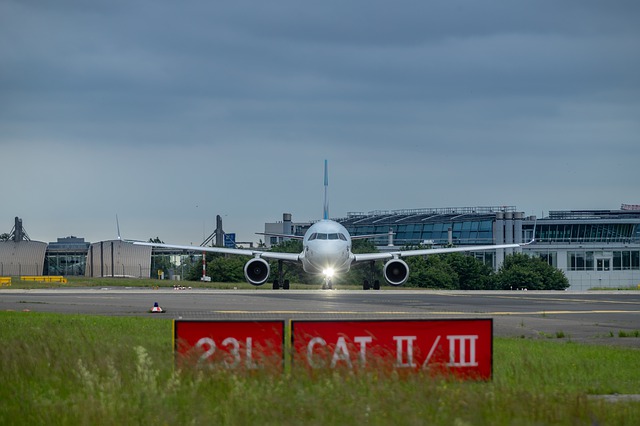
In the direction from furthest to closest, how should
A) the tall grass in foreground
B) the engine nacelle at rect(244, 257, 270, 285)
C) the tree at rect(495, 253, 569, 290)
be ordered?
the tree at rect(495, 253, 569, 290) → the engine nacelle at rect(244, 257, 270, 285) → the tall grass in foreground

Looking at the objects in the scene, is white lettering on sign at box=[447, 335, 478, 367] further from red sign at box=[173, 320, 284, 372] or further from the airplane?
the airplane

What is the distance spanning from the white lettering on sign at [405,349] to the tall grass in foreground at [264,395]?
67 centimetres

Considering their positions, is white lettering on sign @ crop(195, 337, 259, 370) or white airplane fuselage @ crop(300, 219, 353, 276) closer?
white lettering on sign @ crop(195, 337, 259, 370)

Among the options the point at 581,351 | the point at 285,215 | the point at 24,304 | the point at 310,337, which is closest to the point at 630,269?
the point at 285,215

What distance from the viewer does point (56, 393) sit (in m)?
12.0

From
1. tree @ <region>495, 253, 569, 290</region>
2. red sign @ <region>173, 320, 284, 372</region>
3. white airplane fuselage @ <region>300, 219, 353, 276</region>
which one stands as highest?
white airplane fuselage @ <region>300, 219, 353, 276</region>

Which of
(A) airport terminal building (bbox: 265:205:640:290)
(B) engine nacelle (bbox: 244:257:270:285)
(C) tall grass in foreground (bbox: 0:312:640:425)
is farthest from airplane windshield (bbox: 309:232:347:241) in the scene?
(A) airport terminal building (bbox: 265:205:640:290)

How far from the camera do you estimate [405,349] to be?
12695mm

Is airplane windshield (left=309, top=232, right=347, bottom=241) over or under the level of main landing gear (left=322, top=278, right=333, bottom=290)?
over

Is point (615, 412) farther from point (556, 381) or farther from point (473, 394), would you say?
point (556, 381)

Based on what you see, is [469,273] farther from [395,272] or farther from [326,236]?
[326,236]

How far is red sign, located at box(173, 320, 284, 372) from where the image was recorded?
1230 cm

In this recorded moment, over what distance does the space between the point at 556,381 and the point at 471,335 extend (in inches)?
80.4

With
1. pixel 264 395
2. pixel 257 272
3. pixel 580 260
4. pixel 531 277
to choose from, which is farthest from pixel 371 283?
pixel 580 260
